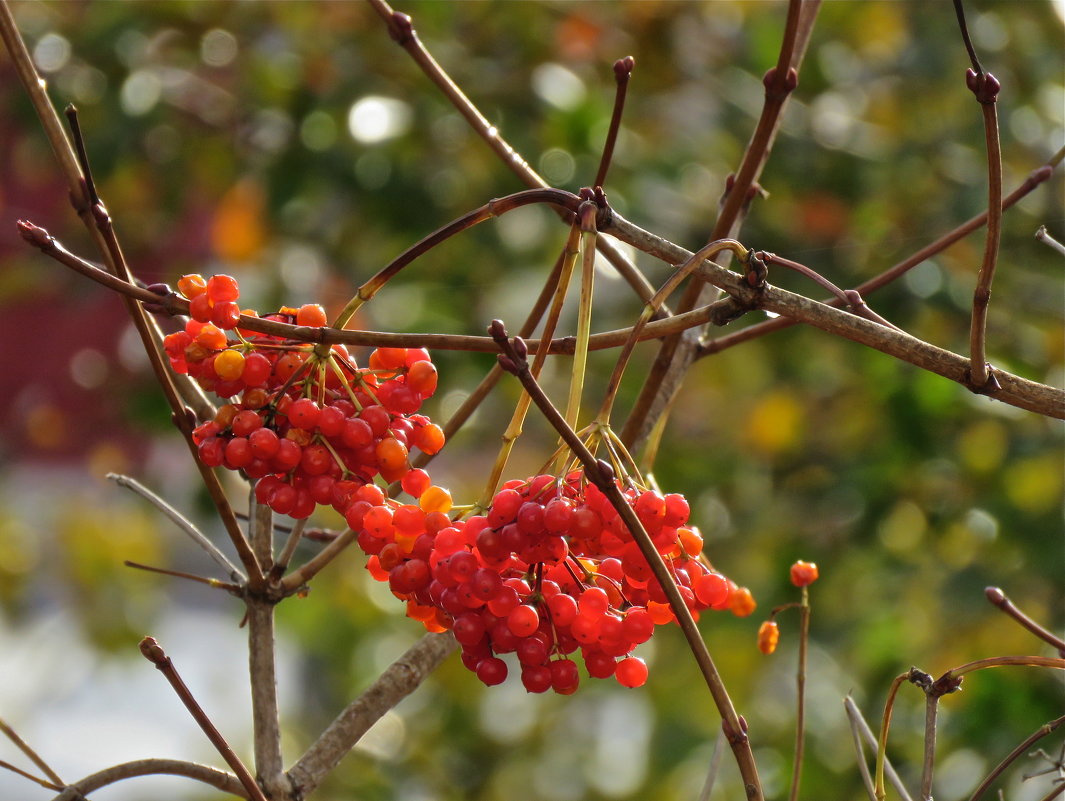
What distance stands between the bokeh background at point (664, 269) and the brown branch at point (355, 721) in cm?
71

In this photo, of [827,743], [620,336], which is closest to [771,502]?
[827,743]

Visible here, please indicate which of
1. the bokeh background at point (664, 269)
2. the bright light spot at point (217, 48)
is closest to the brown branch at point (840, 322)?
the bokeh background at point (664, 269)

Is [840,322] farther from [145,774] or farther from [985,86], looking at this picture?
[145,774]

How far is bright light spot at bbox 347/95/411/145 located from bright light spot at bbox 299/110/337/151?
0.05 meters

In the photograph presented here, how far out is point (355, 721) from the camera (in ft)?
1.47

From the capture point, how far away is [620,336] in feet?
1.28

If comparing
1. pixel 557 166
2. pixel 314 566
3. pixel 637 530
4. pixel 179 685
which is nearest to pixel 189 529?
pixel 314 566

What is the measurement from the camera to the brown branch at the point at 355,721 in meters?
0.44

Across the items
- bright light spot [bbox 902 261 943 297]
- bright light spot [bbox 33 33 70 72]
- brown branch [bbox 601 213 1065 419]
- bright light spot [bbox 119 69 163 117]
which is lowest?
brown branch [bbox 601 213 1065 419]

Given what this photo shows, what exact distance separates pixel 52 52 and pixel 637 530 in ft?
4.24

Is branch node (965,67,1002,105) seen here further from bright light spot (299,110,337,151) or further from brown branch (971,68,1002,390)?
bright light spot (299,110,337,151)

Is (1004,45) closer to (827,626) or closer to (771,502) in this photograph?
(771,502)

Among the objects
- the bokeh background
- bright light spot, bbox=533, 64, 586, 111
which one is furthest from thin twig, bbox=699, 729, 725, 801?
bright light spot, bbox=533, 64, 586, 111

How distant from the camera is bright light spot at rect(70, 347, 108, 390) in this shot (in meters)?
1.48
